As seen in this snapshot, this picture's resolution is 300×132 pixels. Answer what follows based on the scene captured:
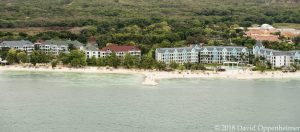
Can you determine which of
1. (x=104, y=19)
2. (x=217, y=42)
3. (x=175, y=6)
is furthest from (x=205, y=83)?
(x=175, y=6)

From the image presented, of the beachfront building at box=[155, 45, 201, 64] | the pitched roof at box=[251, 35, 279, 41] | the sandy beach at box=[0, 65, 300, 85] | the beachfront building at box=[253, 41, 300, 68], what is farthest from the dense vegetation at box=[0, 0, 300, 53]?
the sandy beach at box=[0, 65, 300, 85]

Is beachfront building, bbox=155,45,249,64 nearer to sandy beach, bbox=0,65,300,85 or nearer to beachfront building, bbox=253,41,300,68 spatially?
beachfront building, bbox=253,41,300,68

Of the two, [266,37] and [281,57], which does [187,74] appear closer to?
[281,57]

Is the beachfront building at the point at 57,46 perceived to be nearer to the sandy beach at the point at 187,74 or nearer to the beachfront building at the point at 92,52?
the beachfront building at the point at 92,52

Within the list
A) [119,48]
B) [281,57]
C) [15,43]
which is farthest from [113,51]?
[281,57]

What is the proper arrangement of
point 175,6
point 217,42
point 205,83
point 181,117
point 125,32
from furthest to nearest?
1. point 175,6
2. point 125,32
3. point 217,42
4. point 205,83
5. point 181,117

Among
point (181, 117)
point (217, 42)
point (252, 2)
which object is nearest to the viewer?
point (181, 117)

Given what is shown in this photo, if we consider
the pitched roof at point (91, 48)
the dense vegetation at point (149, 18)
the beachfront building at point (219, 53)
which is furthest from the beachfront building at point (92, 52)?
the beachfront building at point (219, 53)

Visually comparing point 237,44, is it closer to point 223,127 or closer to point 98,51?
point 98,51
